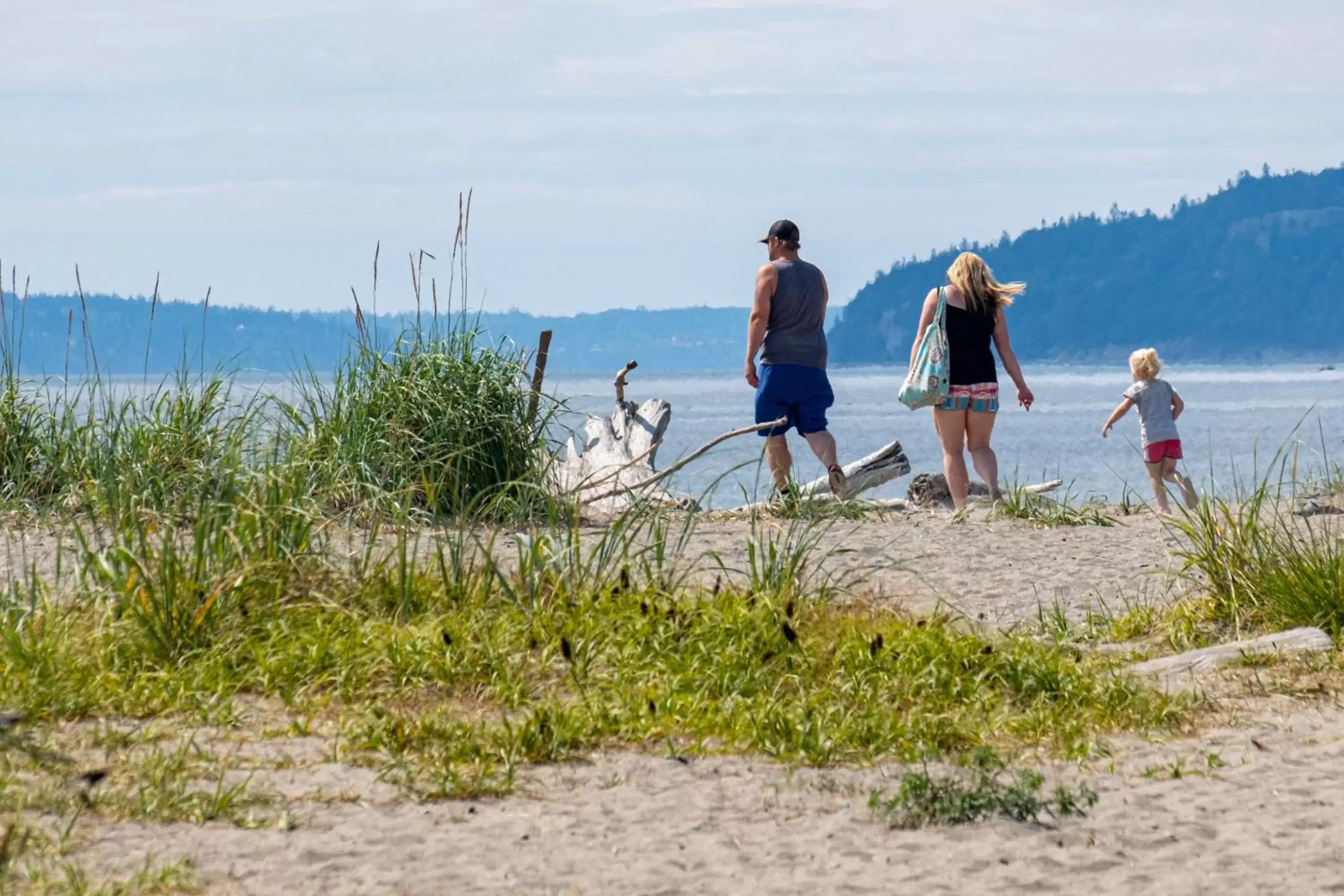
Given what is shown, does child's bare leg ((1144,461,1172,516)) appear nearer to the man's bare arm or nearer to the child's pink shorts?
the child's pink shorts

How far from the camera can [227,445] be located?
6844mm

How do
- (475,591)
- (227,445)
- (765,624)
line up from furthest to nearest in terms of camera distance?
(227,445) < (475,591) < (765,624)

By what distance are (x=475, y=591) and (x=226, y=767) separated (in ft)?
5.73

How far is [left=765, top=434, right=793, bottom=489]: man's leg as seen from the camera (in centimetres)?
974

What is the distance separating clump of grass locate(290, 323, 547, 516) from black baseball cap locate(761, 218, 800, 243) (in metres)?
1.96

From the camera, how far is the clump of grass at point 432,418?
823 cm

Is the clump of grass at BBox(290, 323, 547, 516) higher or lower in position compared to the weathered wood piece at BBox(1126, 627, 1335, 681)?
higher

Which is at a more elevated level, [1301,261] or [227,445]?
[1301,261]

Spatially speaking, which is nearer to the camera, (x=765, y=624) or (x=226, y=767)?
(x=226, y=767)

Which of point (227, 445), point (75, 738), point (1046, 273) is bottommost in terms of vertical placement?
point (75, 738)

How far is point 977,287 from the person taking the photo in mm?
9641

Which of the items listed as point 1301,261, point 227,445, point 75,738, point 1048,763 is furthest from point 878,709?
point 1301,261

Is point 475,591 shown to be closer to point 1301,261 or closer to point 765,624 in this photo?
point 765,624

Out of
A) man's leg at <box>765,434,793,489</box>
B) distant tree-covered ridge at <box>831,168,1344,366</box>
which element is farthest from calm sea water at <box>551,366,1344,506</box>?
distant tree-covered ridge at <box>831,168,1344,366</box>
